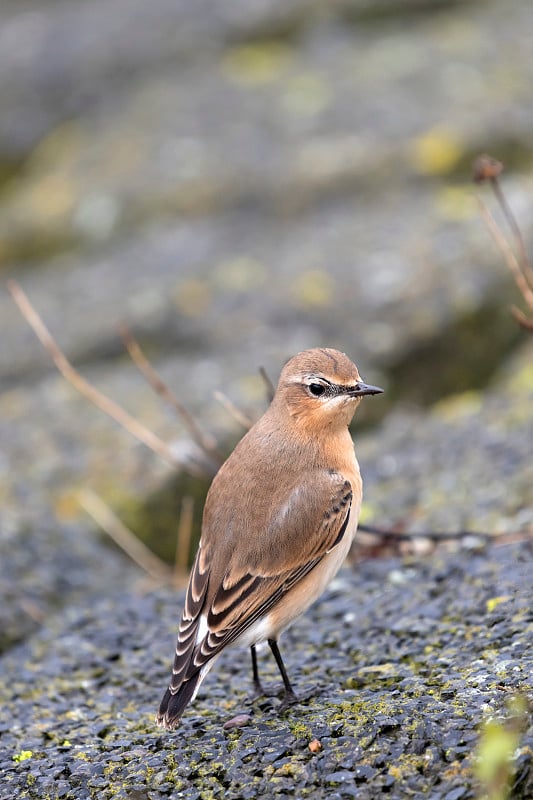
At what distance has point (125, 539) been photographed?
666 centimetres

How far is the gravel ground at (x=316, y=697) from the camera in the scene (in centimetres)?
378

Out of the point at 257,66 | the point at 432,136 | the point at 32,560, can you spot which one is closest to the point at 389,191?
the point at 432,136

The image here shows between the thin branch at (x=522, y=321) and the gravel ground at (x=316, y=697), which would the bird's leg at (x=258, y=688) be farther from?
the thin branch at (x=522, y=321)

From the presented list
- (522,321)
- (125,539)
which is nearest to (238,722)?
(522,321)

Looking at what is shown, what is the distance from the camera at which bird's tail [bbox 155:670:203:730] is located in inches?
165

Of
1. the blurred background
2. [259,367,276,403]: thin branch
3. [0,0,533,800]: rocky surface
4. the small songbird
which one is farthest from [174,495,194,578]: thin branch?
the small songbird

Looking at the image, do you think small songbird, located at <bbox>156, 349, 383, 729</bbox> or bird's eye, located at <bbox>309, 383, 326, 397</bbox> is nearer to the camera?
small songbird, located at <bbox>156, 349, 383, 729</bbox>

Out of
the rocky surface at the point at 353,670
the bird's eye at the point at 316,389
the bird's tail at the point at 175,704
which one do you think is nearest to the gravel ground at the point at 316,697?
the rocky surface at the point at 353,670

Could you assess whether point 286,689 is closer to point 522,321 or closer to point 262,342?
point 522,321

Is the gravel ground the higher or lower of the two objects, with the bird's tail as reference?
lower

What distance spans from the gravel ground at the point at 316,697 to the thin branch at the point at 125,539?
1.35 feet

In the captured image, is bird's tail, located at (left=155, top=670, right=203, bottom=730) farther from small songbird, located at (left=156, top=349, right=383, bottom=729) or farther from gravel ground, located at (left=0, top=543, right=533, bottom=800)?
gravel ground, located at (left=0, top=543, right=533, bottom=800)

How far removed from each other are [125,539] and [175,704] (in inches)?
98.3

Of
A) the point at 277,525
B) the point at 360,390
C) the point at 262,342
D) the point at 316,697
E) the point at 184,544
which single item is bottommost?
the point at 184,544
